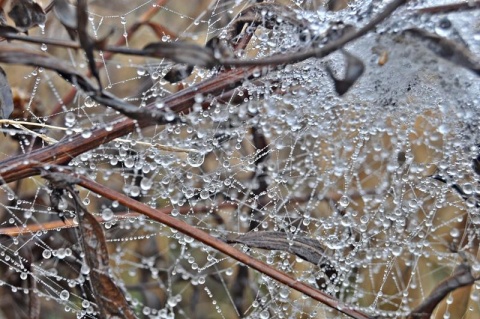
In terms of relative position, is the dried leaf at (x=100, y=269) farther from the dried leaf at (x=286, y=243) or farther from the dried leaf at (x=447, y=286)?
the dried leaf at (x=447, y=286)

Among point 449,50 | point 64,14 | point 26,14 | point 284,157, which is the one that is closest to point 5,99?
point 26,14

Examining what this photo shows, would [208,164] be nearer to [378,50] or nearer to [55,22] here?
[55,22]

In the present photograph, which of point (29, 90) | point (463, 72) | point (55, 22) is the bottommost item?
point (463, 72)

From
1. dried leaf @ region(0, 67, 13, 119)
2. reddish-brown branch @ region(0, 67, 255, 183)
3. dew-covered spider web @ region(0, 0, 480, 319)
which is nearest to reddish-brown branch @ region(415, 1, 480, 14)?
dew-covered spider web @ region(0, 0, 480, 319)

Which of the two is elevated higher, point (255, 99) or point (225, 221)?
point (255, 99)

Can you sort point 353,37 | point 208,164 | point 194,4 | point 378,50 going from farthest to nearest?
1. point 194,4
2. point 208,164
3. point 378,50
4. point 353,37

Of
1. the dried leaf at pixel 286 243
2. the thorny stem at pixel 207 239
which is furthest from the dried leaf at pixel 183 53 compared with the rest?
the dried leaf at pixel 286 243

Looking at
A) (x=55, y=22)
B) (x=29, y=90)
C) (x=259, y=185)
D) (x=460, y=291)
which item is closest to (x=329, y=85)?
(x=259, y=185)

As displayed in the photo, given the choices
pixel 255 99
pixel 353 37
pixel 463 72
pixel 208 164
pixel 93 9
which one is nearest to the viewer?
pixel 353 37

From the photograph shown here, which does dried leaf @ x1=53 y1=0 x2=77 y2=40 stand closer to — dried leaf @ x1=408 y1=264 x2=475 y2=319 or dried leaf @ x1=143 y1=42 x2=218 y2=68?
dried leaf @ x1=143 y1=42 x2=218 y2=68
